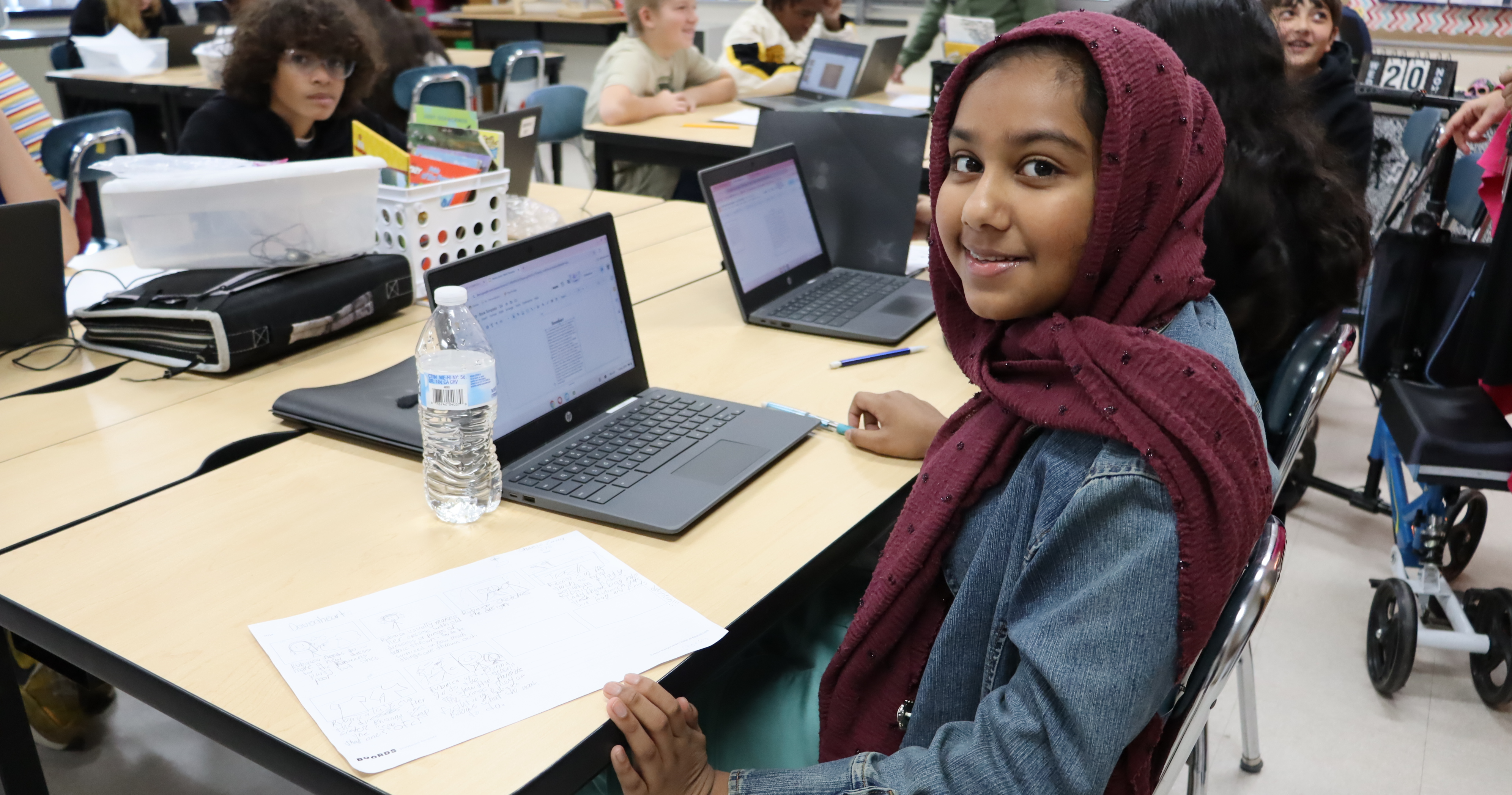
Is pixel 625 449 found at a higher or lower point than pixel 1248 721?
higher

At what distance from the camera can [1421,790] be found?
1855 millimetres

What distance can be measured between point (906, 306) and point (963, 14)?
3422 mm

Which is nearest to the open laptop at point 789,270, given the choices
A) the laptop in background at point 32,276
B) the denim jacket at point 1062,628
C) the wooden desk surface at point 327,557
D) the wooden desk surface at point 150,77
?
the wooden desk surface at point 327,557

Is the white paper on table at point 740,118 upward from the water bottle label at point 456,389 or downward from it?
downward

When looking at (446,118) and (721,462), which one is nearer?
(721,462)

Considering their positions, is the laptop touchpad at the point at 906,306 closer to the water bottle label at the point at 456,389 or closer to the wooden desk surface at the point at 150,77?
the water bottle label at the point at 456,389

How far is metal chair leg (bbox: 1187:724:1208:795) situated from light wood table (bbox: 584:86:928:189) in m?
2.13

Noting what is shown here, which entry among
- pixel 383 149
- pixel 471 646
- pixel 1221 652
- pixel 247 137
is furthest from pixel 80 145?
pixel 1221 652

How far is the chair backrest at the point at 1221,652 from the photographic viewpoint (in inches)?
34.6

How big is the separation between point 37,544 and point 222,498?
18 cm

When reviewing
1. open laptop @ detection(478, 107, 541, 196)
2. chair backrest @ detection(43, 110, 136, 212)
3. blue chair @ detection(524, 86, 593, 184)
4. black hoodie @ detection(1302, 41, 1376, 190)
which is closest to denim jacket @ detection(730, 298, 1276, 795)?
open laptop @ detection(478, 107, 541, 196)

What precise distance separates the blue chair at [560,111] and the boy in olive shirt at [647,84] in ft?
0.97

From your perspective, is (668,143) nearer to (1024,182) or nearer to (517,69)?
(517,69)

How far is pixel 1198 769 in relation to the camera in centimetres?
140
